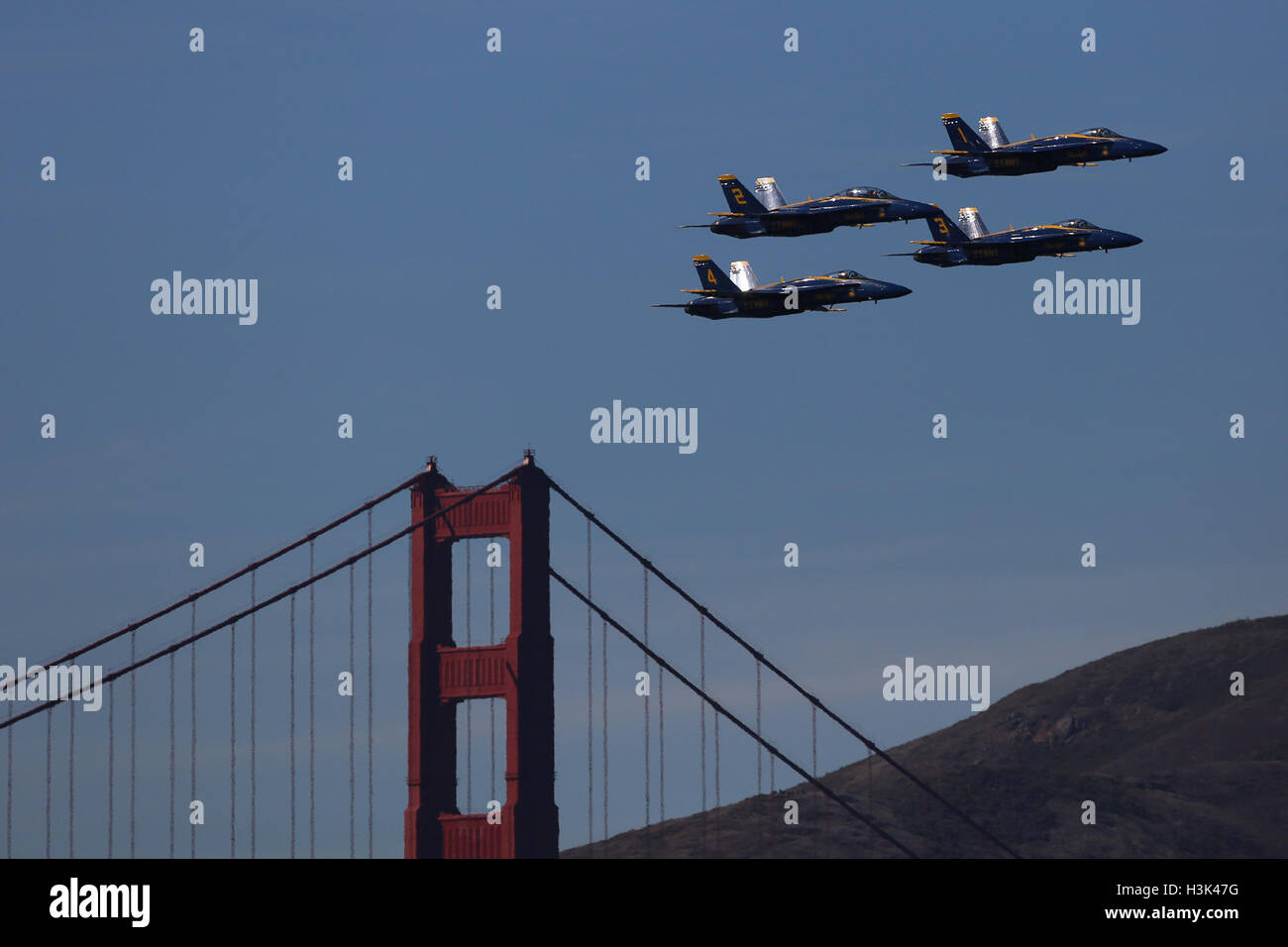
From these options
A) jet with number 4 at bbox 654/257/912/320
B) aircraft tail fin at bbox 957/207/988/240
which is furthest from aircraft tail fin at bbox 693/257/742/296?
aircraft tail fin at bbox 957/207/988/240

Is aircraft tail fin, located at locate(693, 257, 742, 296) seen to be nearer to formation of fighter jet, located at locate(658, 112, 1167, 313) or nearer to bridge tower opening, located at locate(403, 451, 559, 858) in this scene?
formation of fighter jet, located at locate(658, 112, 1167, 313)

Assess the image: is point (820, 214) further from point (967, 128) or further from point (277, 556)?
point (277, 556)

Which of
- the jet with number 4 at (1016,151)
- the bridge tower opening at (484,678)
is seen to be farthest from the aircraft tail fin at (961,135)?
the bridge tower opening at (484,678)

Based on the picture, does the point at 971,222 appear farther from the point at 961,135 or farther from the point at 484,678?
the point at 484,678

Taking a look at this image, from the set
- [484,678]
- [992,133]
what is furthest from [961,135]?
[484,678]

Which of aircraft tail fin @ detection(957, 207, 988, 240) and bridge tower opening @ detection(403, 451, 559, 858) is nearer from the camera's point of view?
bridge tower opening @ detection(403, 451, 559, 858)
